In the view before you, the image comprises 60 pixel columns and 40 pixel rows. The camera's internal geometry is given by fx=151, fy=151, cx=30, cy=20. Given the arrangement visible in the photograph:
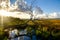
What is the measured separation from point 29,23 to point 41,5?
259mm

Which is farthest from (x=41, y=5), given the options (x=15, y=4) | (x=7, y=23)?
(x=7, y=23)

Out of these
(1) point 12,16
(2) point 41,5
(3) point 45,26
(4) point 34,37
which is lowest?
(4) point 34,37

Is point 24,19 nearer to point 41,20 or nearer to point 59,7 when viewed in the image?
point 41,20

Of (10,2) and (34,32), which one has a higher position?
(10,2)

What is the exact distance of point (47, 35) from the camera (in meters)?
1.77

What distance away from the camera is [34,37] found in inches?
70.0

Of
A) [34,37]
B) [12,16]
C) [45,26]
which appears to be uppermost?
[12,16]

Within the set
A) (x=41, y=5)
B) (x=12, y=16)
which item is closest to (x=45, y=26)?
(x=41, y=5)

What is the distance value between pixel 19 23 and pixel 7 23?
14 centimetres

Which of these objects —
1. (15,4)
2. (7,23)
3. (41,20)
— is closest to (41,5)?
(41,20)

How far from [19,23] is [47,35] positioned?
0.36m

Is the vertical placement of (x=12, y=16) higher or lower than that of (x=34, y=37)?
higher

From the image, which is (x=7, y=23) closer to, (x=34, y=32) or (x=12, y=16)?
(x=12, y=16)

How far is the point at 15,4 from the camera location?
5.91ft
